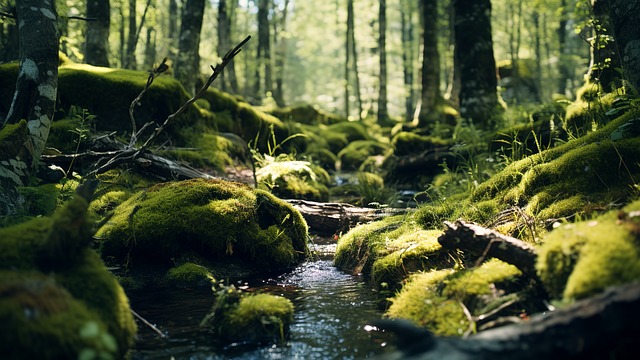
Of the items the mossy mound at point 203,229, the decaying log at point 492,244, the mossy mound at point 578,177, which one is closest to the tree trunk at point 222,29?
the mossy mound at point 203,229

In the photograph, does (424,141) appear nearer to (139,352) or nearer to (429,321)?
(429,321)

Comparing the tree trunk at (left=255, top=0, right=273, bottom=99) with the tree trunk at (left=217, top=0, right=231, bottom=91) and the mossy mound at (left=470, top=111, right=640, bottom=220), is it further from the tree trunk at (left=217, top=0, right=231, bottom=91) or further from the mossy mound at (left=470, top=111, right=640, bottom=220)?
the mossy mound at (left=470, top=111, right=640, bottom=220)

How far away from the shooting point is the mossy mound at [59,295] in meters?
2.01

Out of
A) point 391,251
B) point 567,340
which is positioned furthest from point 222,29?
point 567,340

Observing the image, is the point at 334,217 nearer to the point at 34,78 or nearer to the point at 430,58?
the point at 34,78

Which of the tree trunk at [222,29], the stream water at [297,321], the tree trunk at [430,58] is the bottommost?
the stream water at [297,321]

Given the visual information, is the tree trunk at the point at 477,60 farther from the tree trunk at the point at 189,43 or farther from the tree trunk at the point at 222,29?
the tree trunk at the point at 222,29

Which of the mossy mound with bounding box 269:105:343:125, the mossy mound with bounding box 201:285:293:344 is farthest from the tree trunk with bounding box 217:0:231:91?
the mossy mound with bounding box 201:285:293:344

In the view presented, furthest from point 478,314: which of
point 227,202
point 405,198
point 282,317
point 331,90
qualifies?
point 331,90

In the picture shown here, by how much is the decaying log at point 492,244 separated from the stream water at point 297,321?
0.96 meters

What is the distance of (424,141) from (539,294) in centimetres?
997

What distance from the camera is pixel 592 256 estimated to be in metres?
2.46

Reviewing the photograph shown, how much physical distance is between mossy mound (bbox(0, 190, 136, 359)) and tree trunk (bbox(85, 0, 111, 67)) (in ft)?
31.2

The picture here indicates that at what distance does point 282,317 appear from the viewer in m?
3.54
